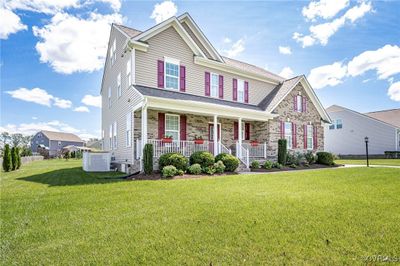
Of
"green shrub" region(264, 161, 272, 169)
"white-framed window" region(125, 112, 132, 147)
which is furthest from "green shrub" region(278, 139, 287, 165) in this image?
"white-framed window" region(125, 112, 132, 147)

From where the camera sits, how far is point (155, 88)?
13234 mm

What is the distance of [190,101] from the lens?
1216 cm

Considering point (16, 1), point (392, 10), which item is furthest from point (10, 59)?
point (392, 10)

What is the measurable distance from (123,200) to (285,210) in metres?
3.96

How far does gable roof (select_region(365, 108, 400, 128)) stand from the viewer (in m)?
28.2

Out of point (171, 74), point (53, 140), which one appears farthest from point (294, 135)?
point (53, 140)

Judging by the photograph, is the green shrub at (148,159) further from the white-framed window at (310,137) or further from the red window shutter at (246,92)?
the white-framed window at (310,137)

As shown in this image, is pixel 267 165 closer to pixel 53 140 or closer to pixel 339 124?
pixel 339 124

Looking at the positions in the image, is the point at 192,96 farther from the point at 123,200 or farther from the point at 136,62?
the point at 123,200

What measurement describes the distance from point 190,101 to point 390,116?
31.4m

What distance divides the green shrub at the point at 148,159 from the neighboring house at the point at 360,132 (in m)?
28.5

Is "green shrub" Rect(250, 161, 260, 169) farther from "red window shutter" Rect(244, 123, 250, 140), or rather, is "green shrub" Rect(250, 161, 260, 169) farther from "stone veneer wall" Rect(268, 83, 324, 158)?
"red window shutter" Rect(244, 123, 250, 140)

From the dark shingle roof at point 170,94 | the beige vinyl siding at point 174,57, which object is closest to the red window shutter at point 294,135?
the beige vinyl siding at point 174,57

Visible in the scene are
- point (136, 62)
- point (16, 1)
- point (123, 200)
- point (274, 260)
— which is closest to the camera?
point (274, 260)
